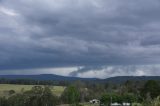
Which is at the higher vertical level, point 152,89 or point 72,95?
point 152,89

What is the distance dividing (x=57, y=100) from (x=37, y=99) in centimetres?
926

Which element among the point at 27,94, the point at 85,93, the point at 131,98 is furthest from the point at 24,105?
the point at 131,98

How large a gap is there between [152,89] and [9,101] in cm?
5844

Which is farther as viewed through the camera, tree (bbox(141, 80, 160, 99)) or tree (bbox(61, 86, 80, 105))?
tree (bbox(61, 86, 80, 105))

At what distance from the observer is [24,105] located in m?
156

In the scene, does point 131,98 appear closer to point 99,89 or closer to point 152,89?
point 152,89

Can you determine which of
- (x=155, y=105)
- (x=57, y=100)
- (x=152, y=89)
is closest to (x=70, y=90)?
(x=57, y=100)

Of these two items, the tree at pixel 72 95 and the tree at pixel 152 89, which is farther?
the tree at pixel 72 95

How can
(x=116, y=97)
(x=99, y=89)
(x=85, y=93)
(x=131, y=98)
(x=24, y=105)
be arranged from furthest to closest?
(x=99, y=89) → (x=85, y=93) → (x=24, y=105) → (x=116, y=97) → (x=131, y=98)

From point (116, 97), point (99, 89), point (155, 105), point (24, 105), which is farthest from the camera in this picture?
point (99, 89)

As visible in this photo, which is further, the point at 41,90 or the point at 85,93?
the point at 85,93

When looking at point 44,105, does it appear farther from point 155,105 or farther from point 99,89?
point 155,105

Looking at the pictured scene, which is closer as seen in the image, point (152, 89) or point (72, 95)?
point (152, 89)

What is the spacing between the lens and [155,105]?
15.0m
